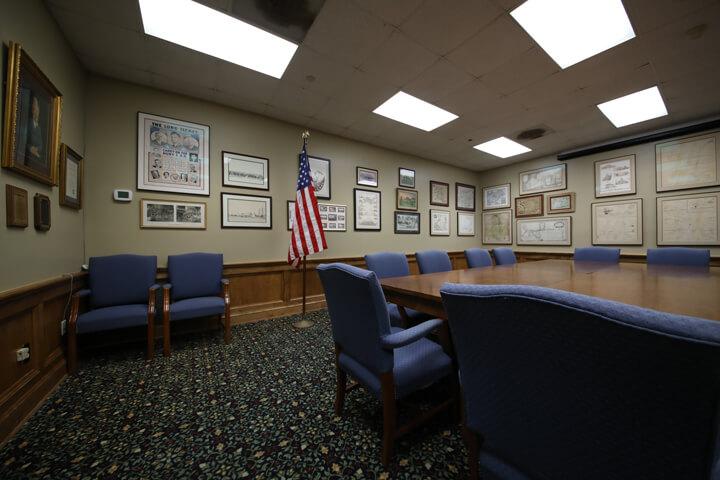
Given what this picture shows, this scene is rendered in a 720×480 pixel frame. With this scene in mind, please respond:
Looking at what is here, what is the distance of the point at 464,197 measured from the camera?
20.2 feet

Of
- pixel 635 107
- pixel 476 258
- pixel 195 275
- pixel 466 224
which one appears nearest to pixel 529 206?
pixel 466 224

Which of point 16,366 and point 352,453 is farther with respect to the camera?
point 16,366

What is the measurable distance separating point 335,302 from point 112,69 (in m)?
3.35

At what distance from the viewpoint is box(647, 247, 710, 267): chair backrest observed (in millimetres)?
2850

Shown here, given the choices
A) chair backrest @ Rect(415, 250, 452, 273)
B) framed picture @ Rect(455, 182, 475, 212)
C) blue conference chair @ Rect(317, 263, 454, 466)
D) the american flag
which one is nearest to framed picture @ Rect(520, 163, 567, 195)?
framed picture @ Rect(455, 182, 475, 212)

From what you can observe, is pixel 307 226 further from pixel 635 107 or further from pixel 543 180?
pixel 543 180

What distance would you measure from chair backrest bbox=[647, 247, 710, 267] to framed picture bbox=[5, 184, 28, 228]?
19.4 ft

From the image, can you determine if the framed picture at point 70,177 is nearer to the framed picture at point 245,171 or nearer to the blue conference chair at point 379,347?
the framed picture at point 245,171

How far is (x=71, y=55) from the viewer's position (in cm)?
234

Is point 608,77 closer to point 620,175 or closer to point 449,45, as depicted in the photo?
point 449,45

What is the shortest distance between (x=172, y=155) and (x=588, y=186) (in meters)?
6.58

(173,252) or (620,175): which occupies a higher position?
(620,175)

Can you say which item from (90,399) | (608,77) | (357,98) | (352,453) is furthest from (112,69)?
(608,77)

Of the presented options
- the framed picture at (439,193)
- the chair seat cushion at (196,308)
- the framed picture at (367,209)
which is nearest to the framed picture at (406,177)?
the framed picture at (439,193)
